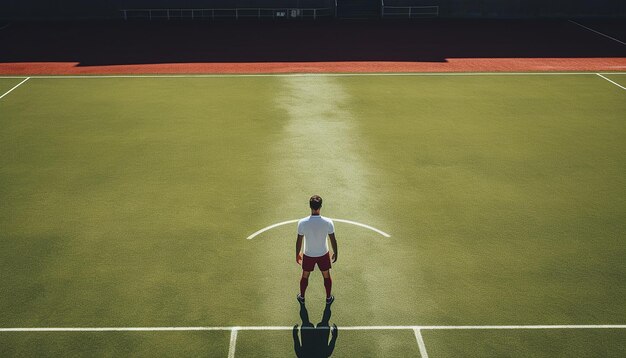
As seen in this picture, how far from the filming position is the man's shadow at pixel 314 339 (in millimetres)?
10289

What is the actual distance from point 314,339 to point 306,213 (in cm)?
503

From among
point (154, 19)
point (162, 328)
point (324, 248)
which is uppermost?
point (154, 19)

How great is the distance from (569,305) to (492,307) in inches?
61.4

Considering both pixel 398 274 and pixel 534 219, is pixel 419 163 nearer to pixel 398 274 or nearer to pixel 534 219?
pixel 534 219

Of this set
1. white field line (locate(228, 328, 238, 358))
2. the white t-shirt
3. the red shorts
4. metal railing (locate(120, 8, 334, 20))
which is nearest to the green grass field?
white field line (locate(228, 328, 238, 358))

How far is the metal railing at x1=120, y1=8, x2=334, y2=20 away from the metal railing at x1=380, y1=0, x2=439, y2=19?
13.2 ft

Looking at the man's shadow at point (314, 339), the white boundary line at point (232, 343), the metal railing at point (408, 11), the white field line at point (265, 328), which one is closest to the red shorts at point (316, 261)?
the man's shadow at point (314, 339)

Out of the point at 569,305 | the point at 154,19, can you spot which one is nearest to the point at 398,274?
the point at 569,305

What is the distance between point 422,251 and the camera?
13438mm

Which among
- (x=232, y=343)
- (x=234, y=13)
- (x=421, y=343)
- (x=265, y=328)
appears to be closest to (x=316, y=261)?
(x=265, y=328)

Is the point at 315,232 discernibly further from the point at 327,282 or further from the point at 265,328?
the point at 265,328

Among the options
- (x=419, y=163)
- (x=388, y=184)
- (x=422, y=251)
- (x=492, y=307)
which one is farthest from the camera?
(x=419, y=163)

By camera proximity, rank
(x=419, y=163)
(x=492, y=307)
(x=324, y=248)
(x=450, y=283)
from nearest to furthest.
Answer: (x=324, y=248) → (x=492, y=307) → (x=450, y=283) → (x=419, y=163)

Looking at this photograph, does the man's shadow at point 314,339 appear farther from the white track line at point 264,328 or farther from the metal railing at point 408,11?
the metal railing at point 408,11
